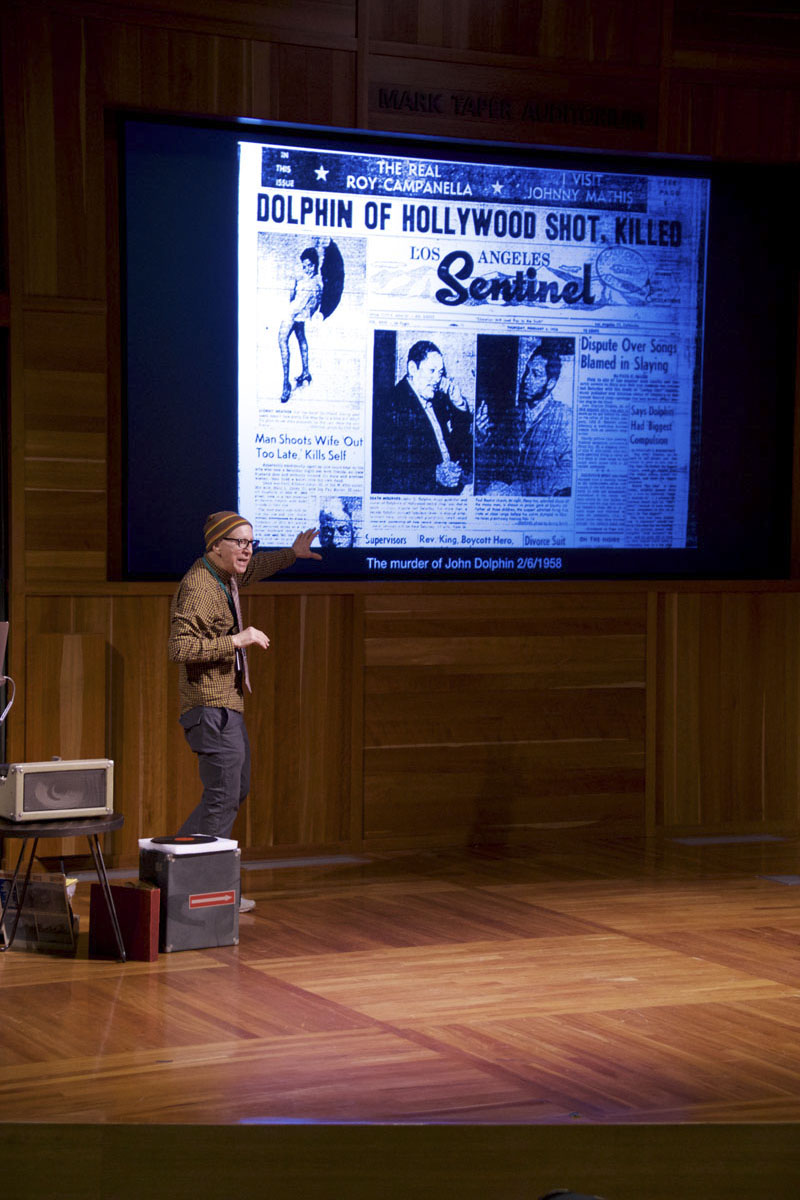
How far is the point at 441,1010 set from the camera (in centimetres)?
493

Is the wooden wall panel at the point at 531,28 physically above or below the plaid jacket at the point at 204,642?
above

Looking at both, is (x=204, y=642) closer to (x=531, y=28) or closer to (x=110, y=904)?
(x=110, y=904)

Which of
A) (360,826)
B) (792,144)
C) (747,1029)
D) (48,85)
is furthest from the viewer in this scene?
(792,144)

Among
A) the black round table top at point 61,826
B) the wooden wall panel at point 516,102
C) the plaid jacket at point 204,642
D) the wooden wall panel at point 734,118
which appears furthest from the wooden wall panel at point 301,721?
the wooden wall panel at point 734,118

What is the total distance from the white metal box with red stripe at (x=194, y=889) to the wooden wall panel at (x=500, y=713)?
72.2 inches

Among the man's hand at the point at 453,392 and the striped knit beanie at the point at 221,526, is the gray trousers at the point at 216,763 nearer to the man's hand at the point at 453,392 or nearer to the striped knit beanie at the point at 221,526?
the striped knit beanie at the point at 221,526

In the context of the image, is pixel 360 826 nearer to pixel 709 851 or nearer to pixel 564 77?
pixel 709 851

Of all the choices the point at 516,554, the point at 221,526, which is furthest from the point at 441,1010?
the point at 516,554

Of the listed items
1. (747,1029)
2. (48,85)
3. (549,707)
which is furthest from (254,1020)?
(48,85)

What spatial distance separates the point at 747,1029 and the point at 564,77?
15.4 ft

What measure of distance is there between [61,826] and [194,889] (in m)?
0.54

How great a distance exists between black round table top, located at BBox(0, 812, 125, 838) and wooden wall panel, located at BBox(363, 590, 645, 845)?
213 centimetres

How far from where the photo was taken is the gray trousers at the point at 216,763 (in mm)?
6172

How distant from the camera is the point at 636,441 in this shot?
799 centimetres
